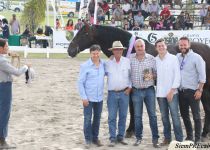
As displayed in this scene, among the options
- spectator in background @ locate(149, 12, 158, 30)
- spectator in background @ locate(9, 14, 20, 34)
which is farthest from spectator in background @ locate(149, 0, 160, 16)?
spectator in background @ locate(9, 14, 20, 34)

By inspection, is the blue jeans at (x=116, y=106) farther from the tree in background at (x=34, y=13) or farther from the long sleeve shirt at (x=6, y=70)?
the tree in background at (x=34, y=13)

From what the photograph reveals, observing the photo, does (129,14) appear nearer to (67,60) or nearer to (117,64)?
(67,60)

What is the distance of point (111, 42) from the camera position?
8.16 meters

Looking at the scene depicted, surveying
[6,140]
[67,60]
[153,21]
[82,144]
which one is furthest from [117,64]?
[153,21]

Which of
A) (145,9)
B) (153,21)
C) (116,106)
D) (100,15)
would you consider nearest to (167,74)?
(116,106)

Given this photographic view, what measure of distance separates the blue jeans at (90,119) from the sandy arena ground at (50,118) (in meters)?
0.19

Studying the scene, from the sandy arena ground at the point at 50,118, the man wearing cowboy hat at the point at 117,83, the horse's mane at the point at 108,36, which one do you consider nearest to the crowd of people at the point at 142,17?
the sandy arena ground at the point at 50,118

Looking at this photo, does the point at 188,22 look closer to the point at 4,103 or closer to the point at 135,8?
the point at 135,8

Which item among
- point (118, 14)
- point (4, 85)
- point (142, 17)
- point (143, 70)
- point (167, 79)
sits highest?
point (118, 14)

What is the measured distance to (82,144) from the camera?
7.18m

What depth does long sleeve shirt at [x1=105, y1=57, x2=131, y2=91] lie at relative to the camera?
6.93 m

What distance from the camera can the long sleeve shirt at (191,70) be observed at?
6.68m

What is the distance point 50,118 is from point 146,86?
2.73 meters

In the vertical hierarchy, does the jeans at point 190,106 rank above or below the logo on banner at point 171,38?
below
